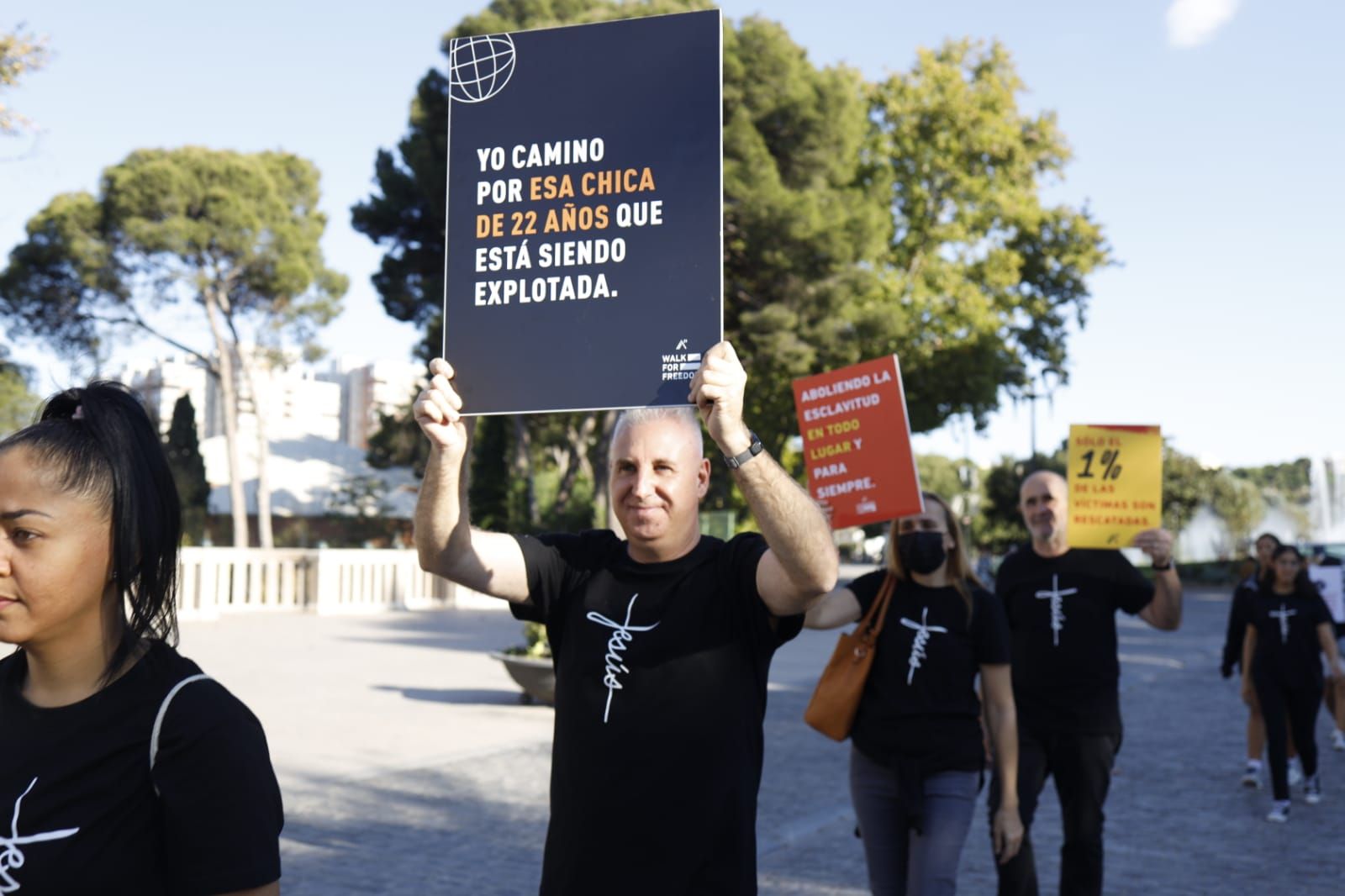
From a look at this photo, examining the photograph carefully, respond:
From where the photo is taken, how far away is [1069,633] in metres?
5.87

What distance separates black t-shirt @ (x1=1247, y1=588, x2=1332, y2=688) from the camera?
30.1 ft

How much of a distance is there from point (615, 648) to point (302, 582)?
2695cm

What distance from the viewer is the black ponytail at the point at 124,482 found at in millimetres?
1999

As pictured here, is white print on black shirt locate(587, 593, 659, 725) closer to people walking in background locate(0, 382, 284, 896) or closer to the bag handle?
people walking in background locate(0, 382, 284, 896)

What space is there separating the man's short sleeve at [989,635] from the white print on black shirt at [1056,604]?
939mm

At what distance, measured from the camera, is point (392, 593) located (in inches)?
1194

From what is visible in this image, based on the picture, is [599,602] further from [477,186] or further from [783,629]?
[477,186]

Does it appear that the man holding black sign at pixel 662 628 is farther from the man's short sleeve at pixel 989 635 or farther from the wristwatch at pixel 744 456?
the man's short sleeve at pixel 989 635

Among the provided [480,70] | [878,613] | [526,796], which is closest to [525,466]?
[526,796]

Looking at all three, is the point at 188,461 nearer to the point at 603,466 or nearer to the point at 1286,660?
the point at 603,466

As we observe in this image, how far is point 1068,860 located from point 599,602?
10.7ft

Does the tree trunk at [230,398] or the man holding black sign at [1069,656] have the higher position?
the tree trunk at [230,398]

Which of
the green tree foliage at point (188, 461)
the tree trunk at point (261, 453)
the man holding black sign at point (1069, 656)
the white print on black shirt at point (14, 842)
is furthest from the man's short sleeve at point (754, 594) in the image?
the green tree foliage at point (188, 461)

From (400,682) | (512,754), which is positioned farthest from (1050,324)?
(512,754)
